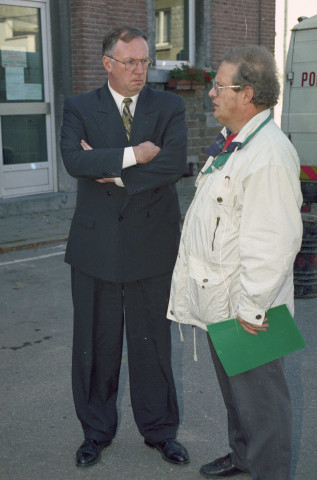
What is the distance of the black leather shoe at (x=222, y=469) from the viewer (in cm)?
327

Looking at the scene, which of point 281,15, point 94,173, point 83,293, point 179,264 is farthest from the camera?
point 281,15

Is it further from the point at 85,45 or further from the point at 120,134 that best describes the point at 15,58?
the point at 120,134

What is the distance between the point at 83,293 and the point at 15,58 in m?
8.48

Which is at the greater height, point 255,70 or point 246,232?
point 255,70

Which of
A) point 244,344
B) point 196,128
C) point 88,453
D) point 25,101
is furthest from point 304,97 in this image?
point 244,344

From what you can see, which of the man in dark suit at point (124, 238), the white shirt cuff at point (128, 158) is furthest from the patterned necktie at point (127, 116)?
the white shirt cuff at point (128, 158)

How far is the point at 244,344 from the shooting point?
268 cm

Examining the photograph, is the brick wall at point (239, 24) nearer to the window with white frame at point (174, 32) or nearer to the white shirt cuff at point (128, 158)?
the window with white frame at point (174, 32)

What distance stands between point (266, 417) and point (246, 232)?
83 centimetres

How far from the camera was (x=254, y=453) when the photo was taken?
9.19 ft

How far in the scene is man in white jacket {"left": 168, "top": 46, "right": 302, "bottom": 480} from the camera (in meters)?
2.53

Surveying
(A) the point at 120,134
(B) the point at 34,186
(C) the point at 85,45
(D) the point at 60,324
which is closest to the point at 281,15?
(C) the point at 85,45

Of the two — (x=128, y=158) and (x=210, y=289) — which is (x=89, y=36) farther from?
(x=210, y=289)

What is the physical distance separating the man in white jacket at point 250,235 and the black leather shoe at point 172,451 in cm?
59
